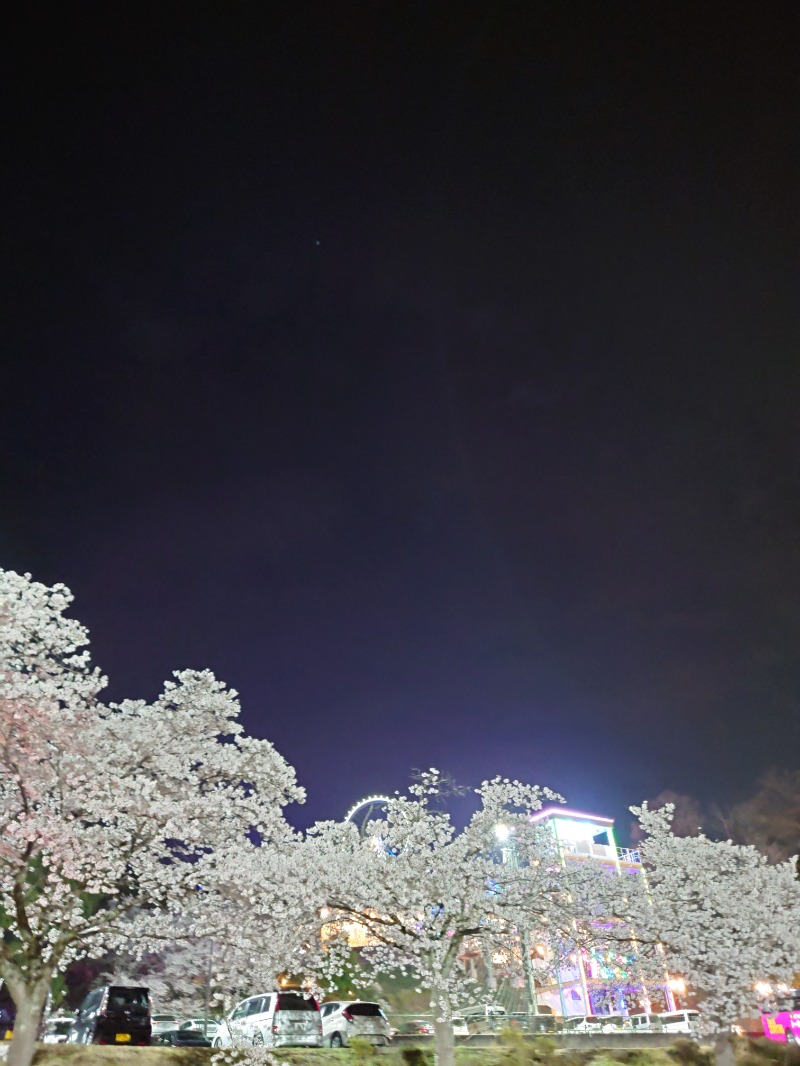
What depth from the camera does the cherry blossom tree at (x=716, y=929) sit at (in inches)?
962

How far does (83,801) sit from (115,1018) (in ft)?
35.2

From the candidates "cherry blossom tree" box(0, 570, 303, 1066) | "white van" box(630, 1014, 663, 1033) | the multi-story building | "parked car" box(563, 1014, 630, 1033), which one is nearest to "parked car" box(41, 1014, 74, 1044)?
"cherry blossom tree" box(0, 570, 303, 1066)

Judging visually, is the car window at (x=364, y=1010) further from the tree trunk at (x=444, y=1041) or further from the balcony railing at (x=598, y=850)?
the balcony railing at (x=598, y=850)

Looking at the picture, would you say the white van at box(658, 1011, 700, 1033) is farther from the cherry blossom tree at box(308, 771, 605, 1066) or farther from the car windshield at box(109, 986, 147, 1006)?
the car windshield at box(109, 986, 147, 1006)

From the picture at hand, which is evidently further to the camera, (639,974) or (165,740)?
(639,974)

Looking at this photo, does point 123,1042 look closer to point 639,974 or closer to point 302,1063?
point 302,1063

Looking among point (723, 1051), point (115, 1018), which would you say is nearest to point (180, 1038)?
point (115, 1018)

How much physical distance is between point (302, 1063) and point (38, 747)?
12012mm

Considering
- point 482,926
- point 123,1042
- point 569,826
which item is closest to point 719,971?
point 482,926

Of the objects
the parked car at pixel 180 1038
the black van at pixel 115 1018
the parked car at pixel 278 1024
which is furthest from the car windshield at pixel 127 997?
the parked car at pixel 180 1038

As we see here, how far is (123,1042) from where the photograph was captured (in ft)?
74.1

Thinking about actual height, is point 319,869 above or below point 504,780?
below

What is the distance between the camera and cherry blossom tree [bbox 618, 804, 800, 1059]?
80.2ft

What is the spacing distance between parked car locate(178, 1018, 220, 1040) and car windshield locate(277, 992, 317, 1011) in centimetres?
747
